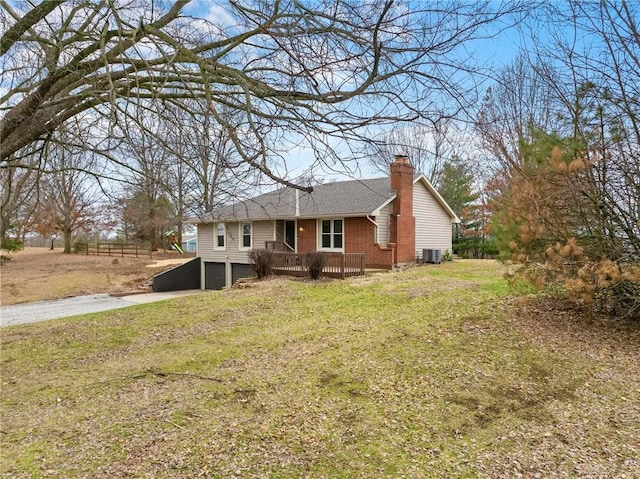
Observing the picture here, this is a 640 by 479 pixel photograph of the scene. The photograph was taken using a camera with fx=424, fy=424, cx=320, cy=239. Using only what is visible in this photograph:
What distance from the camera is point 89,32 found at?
150 inches

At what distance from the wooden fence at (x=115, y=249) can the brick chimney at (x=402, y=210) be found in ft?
72.1

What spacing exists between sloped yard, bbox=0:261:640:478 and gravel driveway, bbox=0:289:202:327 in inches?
249

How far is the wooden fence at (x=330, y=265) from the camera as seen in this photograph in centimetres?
1514

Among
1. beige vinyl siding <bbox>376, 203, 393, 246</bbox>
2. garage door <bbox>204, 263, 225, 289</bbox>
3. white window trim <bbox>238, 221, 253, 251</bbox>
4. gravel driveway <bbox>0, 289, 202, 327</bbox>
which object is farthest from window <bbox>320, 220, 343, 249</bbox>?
gravel driveway <bbox>0, 289, 202, 327</bbox>

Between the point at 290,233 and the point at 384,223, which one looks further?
the point at 290,233

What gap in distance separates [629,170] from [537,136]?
55.8 inches

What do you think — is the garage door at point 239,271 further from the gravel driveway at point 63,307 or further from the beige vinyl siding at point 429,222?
the beige vinyl siding at point 429,222

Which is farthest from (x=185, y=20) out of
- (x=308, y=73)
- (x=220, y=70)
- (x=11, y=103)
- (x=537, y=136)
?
(x=537, y=136)

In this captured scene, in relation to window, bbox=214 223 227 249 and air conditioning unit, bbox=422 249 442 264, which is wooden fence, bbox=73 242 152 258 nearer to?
window, bbox=214 223 227 249

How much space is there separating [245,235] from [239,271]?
6.28ft

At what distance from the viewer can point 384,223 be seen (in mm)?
17875

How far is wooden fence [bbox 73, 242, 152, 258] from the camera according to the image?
33.8 metres

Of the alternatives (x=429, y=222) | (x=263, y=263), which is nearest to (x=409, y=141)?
(x=263, y=263)

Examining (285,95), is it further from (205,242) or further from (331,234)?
(205,242)
